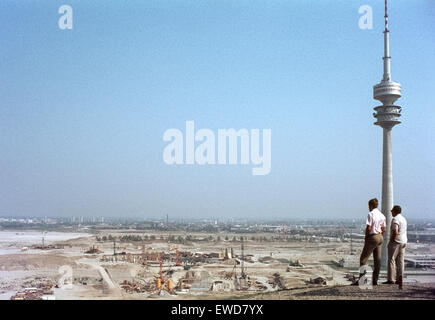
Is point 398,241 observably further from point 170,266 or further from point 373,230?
point 170,266

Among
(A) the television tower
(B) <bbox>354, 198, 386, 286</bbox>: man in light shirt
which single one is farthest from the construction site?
(B) <bbox>354, 198, 386, 286</bbox>: man in light shirt

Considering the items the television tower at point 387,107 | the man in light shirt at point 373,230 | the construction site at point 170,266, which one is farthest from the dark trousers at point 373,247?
the television tower at point 387,107

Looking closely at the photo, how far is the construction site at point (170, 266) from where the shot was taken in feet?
118

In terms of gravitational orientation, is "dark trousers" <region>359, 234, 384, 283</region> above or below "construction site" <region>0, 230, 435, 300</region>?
above

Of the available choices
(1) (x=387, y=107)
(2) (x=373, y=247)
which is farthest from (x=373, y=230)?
(1) (x=387, y=107)

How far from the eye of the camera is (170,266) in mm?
53062

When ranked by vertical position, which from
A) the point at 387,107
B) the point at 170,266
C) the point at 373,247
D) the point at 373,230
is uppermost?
the point at 387,107

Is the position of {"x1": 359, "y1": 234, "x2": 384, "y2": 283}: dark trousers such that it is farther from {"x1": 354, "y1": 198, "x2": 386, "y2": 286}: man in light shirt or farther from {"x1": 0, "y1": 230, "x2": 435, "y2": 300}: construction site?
{"x1": 0, "y1": 230, "x2": 435, "y2": 300}: construction site

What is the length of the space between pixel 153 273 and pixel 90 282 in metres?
7.63

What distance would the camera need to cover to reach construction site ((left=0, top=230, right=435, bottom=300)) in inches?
1411

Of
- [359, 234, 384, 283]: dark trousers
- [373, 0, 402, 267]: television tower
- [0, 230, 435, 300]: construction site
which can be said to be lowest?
[0, 230, 435, 300]: construction site
